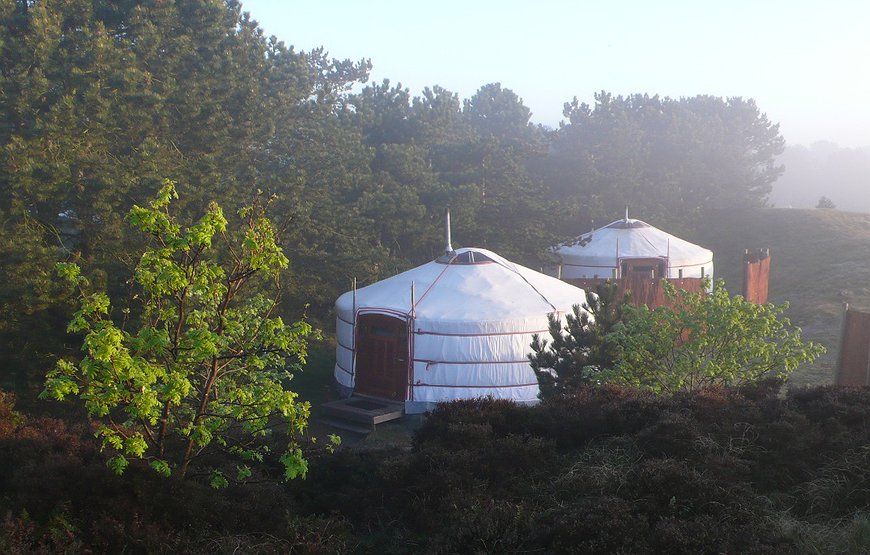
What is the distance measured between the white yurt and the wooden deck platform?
31.2 ft

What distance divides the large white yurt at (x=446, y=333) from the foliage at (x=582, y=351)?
2.81m

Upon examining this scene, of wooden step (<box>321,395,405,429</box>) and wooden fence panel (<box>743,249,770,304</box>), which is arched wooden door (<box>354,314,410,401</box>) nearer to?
wooden step (<box>321,395,405,429</box>)

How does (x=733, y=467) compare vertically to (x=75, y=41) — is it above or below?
below

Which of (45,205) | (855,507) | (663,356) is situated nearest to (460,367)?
(663,356)

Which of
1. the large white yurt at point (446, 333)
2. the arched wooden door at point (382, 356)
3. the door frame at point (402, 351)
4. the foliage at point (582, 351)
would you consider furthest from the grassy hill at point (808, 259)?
the arched wooden door at point (382, 356)

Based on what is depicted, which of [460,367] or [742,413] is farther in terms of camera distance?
[460,367]

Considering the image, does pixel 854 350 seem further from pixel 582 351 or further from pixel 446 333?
pixel 446 333

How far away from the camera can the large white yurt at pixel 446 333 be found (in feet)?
43.0

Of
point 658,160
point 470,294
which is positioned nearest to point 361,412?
point 470,294

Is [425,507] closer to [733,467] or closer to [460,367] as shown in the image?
[733,467]

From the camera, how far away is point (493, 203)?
21.1m

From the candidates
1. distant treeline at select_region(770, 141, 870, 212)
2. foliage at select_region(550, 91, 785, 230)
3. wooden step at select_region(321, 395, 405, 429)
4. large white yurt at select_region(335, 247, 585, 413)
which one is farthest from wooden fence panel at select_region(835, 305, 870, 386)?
distant treeline at select_region(770, 141, 870, 212)

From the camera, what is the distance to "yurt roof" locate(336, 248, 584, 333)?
43.2ft

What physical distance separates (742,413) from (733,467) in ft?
3.83
